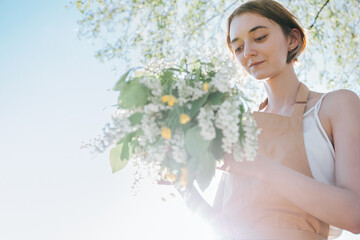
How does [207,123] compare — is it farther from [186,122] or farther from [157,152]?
[157,152]

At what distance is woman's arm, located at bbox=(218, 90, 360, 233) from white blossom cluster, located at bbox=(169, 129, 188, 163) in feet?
0.91

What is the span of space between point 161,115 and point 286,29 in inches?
57.4

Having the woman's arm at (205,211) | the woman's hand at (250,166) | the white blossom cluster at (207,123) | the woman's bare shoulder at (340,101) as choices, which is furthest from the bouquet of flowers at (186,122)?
the woman's bare shoulder at (340,101)

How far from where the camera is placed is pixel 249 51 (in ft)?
7.74

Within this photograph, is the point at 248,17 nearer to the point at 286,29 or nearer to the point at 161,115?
the point at 286,29

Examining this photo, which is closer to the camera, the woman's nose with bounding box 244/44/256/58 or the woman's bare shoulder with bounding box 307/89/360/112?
the woman's bare shoulder with bounding box 307/89/360/112

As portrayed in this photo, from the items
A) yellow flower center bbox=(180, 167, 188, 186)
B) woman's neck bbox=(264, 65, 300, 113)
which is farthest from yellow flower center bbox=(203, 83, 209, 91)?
woman's neck bbox=(264, 65, 300, 113)

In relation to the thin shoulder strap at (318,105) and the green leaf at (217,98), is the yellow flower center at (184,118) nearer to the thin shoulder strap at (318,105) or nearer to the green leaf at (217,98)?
the green leaf at (217,98)

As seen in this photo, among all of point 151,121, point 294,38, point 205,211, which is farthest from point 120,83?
point 294,38

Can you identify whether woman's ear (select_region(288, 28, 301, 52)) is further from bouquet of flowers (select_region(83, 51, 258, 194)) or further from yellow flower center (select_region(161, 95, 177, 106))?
yellow flower center (select_region(161, 95, 177, 106))

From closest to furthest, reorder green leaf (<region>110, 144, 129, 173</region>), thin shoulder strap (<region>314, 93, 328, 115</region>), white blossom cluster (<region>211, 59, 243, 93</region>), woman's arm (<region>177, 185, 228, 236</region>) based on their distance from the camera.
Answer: white blossom cluster (<region>211, 59, 243, 93</region>) → green leaf (<region>110, 144, 129, 173</region>) → woman's arm (<region>177, 185, 228, 236</region>) → thin shoulder strap (<region>314, 93, 328, 115</region>)

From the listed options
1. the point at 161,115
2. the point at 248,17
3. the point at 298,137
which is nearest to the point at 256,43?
the point at 248,17

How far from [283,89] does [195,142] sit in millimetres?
1346

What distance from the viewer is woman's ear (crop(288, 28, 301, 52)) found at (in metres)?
2.56
